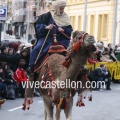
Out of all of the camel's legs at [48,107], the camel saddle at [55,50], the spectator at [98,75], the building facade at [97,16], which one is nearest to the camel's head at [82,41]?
the camel saddle at [55,50]

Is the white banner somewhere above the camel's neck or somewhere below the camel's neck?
above

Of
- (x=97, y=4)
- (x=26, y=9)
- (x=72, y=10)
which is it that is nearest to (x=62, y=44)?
(x=97, y=4)

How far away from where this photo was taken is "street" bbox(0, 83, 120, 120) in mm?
15203

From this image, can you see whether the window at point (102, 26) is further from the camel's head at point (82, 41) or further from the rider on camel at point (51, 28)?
the camel's head at point (82, 41)

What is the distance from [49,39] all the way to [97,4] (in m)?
53.4

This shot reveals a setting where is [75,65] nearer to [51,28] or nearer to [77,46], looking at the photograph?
[77,46]

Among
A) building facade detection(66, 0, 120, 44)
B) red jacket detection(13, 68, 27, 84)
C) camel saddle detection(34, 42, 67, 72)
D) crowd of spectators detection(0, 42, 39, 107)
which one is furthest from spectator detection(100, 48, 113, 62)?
building facade detection(66, 0, 120, 44)

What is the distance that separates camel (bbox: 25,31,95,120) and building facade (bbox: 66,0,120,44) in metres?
49.5

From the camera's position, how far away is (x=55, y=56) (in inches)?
444

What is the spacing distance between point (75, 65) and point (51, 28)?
4.56 ft

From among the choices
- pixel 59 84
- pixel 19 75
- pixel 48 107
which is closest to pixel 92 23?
pixel 19 75

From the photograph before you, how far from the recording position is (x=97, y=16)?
65.0 metres

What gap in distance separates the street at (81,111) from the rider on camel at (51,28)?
333 cm

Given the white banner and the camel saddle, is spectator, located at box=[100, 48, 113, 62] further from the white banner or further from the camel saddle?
the camel saddle
